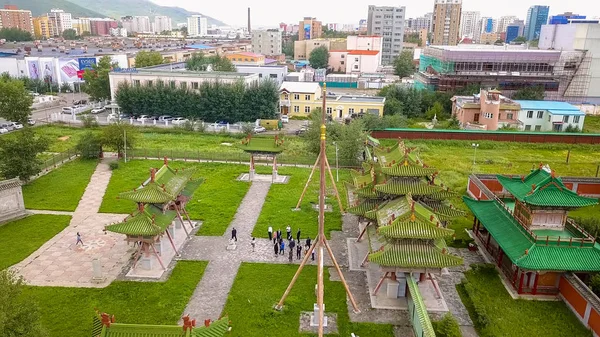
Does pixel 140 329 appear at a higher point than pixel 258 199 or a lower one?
higher

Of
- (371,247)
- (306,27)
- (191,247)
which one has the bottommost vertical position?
(191,247)

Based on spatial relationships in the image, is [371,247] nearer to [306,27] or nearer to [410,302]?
[410,302]

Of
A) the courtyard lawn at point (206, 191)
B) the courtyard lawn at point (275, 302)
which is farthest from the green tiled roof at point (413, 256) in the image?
the courtyard lawn at point (206, 191)

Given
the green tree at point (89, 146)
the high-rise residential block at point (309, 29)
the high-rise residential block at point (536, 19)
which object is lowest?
the green tree at point (89, 146)

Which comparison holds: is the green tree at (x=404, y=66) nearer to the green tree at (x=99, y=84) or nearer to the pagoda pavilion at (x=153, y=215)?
the green tree at (x=99, y=84)

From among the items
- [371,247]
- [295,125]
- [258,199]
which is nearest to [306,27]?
[295,125]

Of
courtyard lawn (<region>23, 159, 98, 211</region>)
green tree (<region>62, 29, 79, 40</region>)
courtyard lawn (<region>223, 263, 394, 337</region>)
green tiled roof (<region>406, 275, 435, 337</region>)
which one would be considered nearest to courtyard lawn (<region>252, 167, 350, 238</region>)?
courtyard lawn (<region>223, 263, 394, 337</region>)
